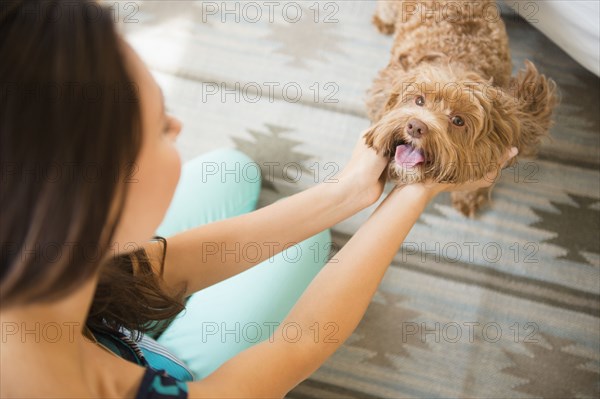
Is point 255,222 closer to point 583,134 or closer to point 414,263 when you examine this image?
point 414,263

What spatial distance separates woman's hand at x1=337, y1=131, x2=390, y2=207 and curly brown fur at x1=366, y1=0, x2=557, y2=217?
0.02m

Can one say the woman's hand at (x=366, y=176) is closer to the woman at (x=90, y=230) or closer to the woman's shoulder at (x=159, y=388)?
the woman at (x=90, y=230)

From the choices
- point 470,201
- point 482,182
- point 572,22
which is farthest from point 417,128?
point 572,22

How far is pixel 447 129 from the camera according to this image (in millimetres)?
1125

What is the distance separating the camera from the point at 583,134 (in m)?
1.56

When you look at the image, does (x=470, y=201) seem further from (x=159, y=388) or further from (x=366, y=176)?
(x=159, y=388)

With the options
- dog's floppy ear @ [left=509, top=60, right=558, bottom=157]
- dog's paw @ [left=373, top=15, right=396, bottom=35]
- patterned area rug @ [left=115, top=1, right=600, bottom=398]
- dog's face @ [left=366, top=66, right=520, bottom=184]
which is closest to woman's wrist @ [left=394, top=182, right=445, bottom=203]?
dog's face @ [left=366, top=66, right=520, bottom=184]

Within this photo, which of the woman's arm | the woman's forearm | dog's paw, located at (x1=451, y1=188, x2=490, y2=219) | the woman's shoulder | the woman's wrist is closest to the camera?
→ the woman's shoulder

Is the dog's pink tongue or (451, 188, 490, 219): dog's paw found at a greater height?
the dog's pink tongue

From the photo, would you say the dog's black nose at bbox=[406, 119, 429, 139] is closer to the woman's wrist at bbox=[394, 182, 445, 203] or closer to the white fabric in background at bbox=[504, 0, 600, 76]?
the woman's wrist at bbox=[394, 182, 445, 203]

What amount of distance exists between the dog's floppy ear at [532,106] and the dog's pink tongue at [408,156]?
282mm

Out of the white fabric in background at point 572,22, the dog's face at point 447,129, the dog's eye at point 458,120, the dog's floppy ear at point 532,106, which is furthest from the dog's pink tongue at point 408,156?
the white fabric in background at point 572,22

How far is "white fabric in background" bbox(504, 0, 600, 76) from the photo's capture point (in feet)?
4.19

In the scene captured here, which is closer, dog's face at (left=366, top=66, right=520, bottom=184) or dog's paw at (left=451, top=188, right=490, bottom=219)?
dog's face at (left=366, top=66, right=520, bottom=184)
